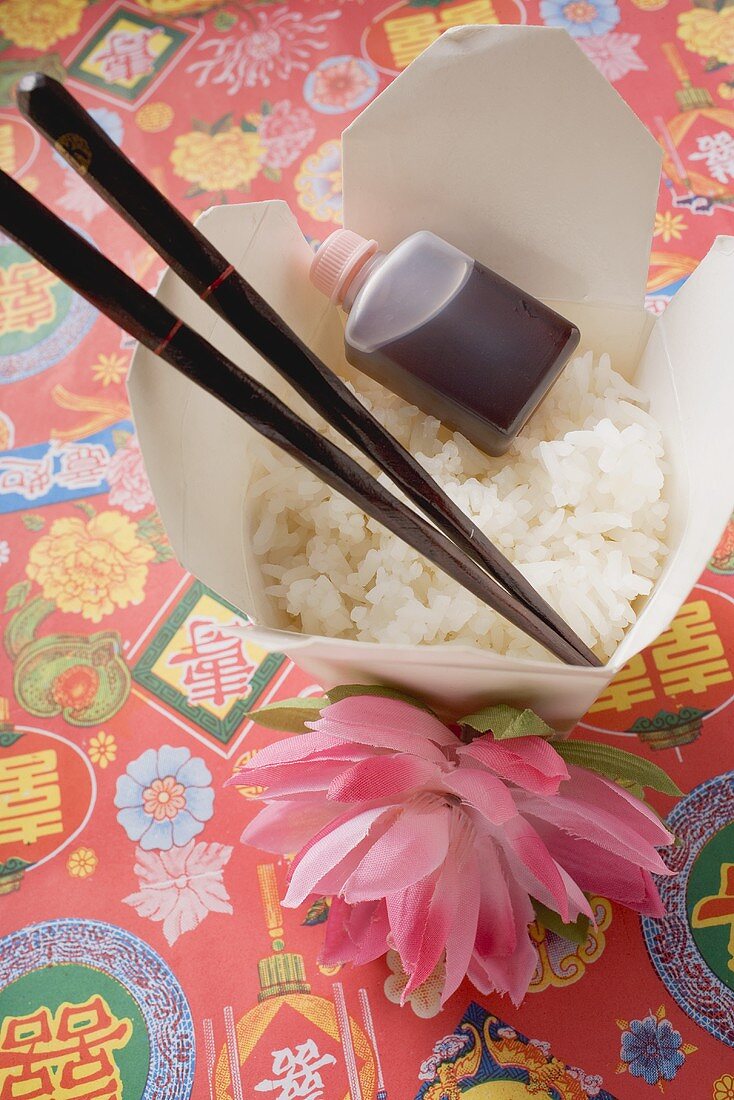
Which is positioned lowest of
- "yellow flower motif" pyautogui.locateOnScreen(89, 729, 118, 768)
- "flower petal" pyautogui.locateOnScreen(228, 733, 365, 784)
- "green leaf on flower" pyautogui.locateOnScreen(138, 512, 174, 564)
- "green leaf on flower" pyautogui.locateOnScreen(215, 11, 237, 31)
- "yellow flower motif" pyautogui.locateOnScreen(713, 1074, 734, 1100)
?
"yellow flower motif" pyautogui.locateOnScreen(713, 1074, 734, 1100)

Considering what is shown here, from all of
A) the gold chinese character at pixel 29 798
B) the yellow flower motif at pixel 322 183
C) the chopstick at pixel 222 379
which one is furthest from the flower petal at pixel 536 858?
the yellow flower motif at pixel 322 183

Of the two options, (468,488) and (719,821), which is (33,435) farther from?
(719,821)

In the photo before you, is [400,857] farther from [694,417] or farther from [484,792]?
[694,417]

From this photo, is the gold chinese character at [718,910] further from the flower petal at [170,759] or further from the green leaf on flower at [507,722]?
the flower petal at [170,759]

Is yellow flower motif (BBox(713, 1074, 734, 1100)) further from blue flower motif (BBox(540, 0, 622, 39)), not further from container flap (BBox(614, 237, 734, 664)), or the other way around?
blue flower motif (BBox(540, 0, 622, 39))

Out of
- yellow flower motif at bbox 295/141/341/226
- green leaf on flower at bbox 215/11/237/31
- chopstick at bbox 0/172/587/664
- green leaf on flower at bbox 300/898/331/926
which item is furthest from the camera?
green leaf on flower at bbox 215/11/237/31

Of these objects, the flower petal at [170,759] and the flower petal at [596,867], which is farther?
the flower petal at [170,759]

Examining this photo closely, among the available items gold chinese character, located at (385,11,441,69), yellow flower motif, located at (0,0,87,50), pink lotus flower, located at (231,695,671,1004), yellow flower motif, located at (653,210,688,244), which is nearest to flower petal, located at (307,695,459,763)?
pink lotus flower, located at (231,695,671,1004)
